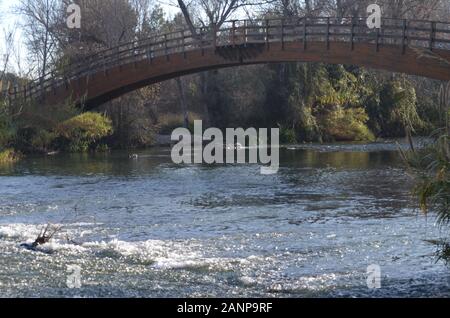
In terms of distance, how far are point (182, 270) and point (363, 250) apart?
320 cm

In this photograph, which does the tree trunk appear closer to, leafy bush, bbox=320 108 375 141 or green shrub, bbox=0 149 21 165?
leafy bush, bbox=320 108 375 141

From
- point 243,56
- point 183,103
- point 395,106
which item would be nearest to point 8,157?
point 243,56

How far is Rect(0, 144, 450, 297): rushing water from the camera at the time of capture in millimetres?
10438

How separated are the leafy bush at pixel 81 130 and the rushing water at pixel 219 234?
9.89 m

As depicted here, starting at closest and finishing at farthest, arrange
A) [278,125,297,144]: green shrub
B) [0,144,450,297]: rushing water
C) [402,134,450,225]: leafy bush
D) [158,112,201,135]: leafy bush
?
1. [0,144,450,297]: rushing water
2. [402,134,450,225]: leafy bush
3. [278,125,297,144]: green shrub
4. [158,112,201,135]: leafy bush

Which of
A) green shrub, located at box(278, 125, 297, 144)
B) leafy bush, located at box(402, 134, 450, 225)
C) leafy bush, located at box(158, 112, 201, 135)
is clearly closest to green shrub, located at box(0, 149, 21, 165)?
leafy bush, located at box(158, 112, 201, 135)

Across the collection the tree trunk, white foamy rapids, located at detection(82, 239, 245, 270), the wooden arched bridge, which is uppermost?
the wooden arched bridge

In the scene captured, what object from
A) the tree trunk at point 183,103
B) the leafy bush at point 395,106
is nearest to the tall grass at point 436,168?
the leafy bush at point 395,106

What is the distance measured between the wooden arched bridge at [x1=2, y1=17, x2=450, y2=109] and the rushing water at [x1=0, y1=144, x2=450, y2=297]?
4987 mm

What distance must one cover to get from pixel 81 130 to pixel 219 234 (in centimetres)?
2347

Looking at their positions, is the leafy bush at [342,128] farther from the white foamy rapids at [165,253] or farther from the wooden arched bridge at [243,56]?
the white foamy rapids at [165,253]

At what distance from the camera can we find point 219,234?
1441 centimetres
